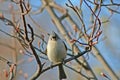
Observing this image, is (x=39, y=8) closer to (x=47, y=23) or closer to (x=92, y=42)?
(x=92, y=42)

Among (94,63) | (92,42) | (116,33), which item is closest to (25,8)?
(92,42)

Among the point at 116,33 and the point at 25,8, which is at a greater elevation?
the point at 25,8

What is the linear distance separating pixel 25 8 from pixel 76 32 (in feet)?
2.80

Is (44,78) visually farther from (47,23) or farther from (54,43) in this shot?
(54,43)

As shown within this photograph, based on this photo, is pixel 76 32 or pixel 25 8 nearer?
pixel 25 8

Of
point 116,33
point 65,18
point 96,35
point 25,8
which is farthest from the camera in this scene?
point 116,33

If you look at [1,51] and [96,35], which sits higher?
[96,35]

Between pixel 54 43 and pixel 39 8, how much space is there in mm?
560

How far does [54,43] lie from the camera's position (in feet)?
10.7

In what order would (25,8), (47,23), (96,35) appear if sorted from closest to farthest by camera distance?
(25,8) < (96,35) < (47,23)

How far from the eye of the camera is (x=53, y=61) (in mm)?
3217

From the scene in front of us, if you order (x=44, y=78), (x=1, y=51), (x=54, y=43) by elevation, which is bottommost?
(x=44, y=78)

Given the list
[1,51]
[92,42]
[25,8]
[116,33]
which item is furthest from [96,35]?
[1,51]

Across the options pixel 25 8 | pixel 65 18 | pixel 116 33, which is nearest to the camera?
pixel 25 8
